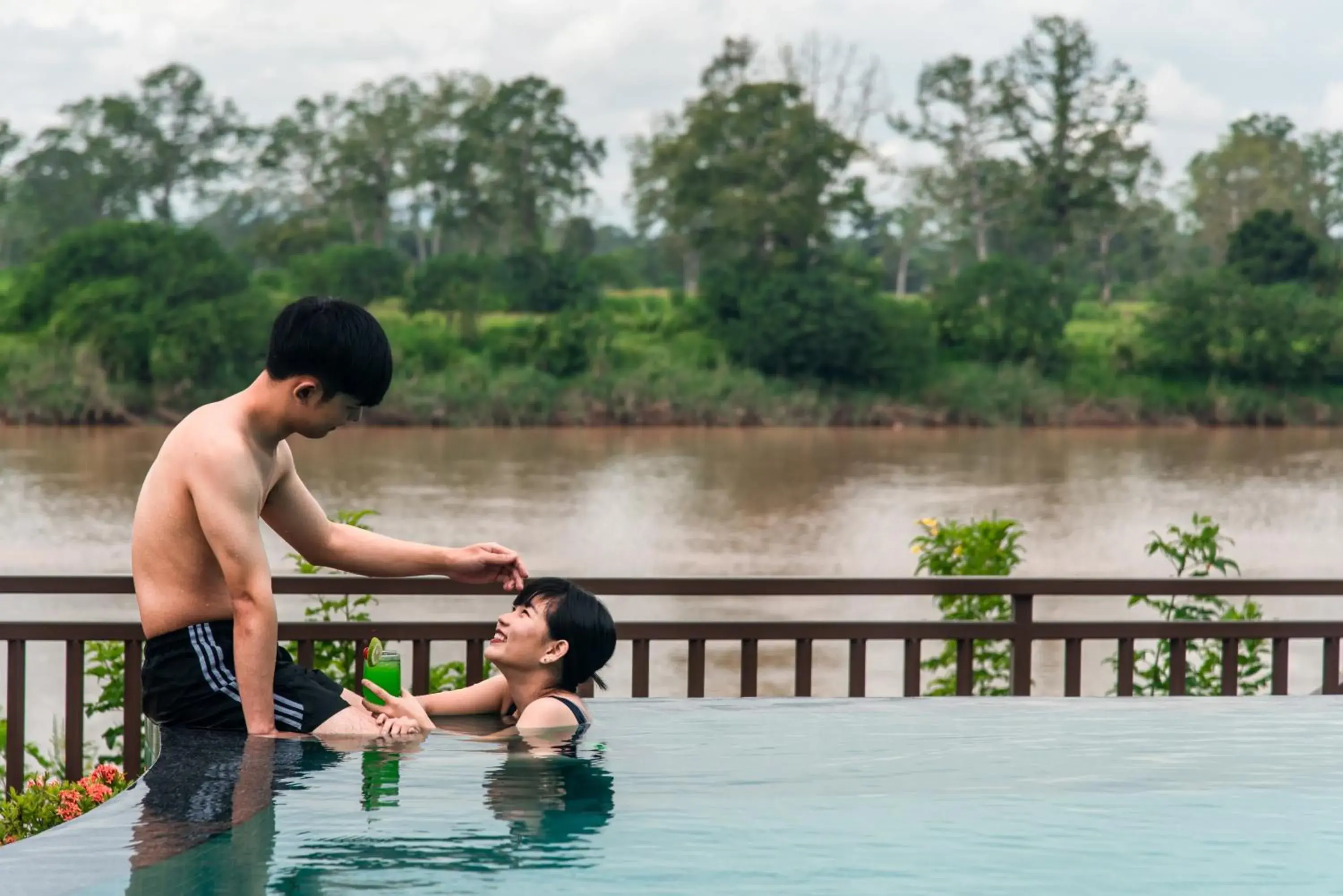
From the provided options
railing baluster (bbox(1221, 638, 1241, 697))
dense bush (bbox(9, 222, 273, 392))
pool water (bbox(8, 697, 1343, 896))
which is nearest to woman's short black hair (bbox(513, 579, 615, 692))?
pool water (bbox(8, 697, 1343, 896))

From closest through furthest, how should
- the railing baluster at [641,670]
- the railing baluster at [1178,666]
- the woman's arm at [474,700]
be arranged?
the woman's arm at [474,700], the railing baluster at [641,670], the railing baluster at [1178,666]

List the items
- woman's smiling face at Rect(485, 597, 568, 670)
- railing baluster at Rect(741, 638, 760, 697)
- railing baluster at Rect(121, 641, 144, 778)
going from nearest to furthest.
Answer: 1. woman's smiling face at Rect(485, 597, 568, 670)
2. railing baluster at Rect(121, 641, 144, 778)
3. railing baluster at Rect(741, 638, 760, 697)

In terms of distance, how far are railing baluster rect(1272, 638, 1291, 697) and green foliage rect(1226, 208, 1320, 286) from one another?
46332 millimetres

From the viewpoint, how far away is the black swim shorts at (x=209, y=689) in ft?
10.5

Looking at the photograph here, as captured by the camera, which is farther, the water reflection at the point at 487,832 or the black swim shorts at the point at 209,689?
the black swim shorts at the point at 209,689

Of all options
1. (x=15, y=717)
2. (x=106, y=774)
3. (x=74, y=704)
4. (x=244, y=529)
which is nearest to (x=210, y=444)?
(x=244, y=529)

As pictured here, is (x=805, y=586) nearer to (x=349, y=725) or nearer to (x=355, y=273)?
(x=349, y=725)

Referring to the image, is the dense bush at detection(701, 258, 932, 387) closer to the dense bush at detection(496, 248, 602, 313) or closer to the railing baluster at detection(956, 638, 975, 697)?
the dense bush at detection(496, 248, 602, 313)

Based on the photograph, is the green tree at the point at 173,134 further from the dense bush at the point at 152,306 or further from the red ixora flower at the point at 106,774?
the red ixora flower at the point at 106,774

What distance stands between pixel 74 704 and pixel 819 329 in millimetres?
39502

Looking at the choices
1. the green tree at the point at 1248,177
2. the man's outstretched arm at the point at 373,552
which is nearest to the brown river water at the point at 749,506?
the man's outstretched arm at the point at 373,552

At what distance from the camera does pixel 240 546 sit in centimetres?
299

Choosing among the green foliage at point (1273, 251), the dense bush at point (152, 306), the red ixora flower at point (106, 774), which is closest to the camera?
the red ixora flower at point (106, 774)

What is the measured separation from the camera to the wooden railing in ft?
14.6
